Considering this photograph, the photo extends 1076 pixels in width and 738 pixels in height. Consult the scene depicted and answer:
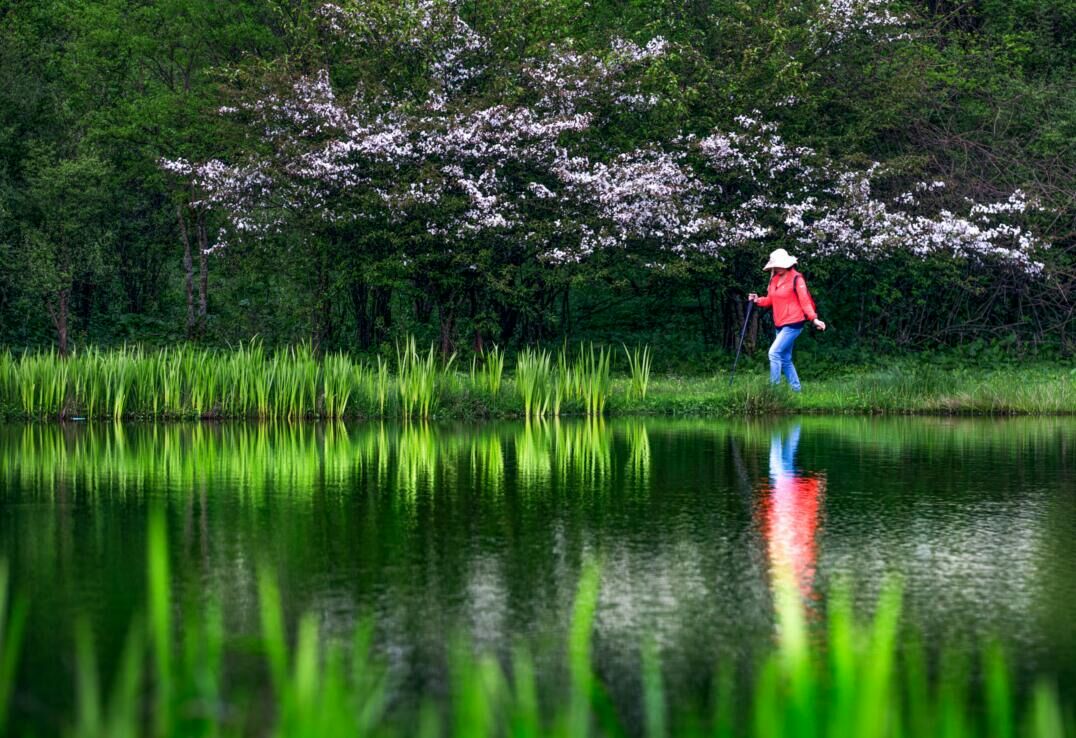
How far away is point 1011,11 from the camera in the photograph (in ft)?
104

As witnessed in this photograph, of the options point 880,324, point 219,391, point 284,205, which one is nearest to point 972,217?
point 880,324

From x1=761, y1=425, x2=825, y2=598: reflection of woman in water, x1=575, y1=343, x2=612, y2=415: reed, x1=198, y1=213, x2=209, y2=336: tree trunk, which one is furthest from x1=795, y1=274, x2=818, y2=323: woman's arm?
x1=198, y1=213, x2=209, y2=336: tree trunk

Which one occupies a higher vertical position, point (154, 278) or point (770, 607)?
point (154, 278)

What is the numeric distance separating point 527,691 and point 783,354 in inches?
710

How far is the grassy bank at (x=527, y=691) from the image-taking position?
3.31m

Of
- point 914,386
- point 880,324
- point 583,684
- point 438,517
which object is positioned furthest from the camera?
point 880,324

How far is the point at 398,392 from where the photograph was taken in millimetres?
19516

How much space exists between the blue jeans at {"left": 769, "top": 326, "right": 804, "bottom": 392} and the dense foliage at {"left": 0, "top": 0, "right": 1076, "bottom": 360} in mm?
4889

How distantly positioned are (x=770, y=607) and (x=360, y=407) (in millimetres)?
13470

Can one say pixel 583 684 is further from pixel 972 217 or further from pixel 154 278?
pixel 154 278

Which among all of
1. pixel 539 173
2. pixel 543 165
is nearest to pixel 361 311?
pixel 539 173

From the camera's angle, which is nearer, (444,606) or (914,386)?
(444,606)

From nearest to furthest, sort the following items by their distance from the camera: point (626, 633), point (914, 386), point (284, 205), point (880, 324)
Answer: point (626, 633) → point (914, 386) → point (284, 205) → point (880, 324)

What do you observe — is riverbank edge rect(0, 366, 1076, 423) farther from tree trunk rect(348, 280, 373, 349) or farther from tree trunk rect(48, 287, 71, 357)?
tree trunk rect(48, 287, 71, 357)
